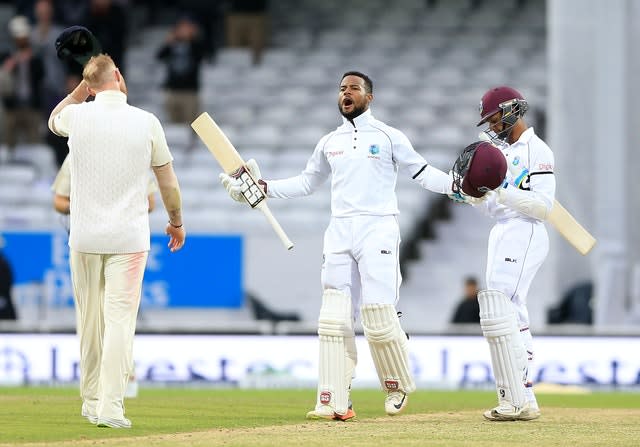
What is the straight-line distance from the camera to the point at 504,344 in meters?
9.41

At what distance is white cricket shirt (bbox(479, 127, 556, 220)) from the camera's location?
9.51 m

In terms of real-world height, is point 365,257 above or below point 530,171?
below

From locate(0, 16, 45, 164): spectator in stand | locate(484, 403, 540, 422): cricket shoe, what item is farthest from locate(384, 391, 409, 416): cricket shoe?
locate(0, 16, 45, 164): spectator in stand

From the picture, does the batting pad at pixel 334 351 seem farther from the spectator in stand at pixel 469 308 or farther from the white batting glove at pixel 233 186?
the spectator in stand at pixel 469 308

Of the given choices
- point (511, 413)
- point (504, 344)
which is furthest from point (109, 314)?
point (511, 413)

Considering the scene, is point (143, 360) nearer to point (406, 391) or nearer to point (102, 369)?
point (406, 391)

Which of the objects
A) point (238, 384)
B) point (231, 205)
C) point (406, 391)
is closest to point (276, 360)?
point (238, 384)

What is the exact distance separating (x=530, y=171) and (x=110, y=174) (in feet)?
8.44

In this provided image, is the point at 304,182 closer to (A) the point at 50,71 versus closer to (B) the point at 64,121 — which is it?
(B) the point at 64,121

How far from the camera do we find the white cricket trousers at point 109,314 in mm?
8320

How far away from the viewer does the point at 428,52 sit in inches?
887

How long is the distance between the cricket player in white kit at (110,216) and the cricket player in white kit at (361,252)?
→ 1.39 meters

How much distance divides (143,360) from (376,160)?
6.65 meters

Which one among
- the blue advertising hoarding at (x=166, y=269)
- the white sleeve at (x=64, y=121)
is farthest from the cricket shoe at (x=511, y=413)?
the blue advertising hoarding at (x=166, y=269)
